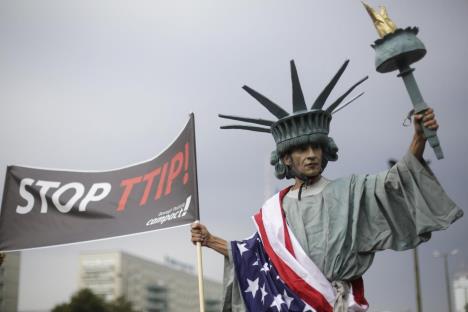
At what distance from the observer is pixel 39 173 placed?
8.69 metres

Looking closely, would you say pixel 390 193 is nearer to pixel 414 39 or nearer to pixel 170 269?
pixel 414 39

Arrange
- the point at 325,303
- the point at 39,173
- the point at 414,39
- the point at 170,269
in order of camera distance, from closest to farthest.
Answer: the point at 414,39 < the point at 325,303 < the point at 39,173 < the point at 170,269

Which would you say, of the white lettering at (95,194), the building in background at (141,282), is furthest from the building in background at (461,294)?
the building in background at (141,282)

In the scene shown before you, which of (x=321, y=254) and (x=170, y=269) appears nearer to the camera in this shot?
(x=321, y=254)

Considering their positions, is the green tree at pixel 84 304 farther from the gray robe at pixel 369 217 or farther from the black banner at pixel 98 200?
the gray robe at pixel 369 217

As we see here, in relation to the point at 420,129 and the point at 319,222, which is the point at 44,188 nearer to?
the point at 319,222

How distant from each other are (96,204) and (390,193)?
401cm

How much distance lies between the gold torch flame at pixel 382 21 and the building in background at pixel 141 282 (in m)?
81.1

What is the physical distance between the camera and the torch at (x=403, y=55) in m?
5.09

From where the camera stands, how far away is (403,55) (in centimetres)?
515

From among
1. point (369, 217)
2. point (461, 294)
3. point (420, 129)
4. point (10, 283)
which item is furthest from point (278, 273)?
point (10, 283)

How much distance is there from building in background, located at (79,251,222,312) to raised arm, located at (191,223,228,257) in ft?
260

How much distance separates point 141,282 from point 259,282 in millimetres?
97668

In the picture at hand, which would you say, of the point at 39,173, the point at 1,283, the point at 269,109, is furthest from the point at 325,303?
the point at 1,283
